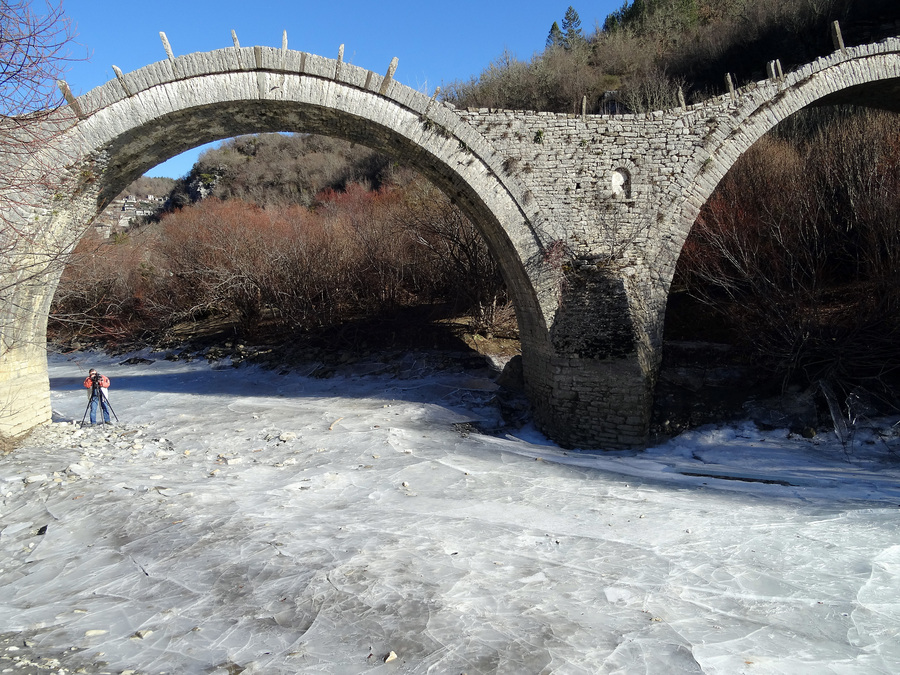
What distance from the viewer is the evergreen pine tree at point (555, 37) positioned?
28.6 metres

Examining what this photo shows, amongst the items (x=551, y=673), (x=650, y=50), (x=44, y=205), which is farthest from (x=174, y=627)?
(x=650, y=50)

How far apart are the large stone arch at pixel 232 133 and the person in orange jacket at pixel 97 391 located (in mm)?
741

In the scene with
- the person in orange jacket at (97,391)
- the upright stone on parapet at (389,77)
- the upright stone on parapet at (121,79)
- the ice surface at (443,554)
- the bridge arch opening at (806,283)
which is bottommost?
the ice surface at (443,554)

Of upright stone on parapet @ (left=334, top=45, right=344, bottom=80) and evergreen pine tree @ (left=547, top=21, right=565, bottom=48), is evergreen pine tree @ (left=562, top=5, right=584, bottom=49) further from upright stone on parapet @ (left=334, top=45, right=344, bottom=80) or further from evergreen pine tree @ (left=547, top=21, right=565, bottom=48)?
upright stone on parapet @ (left=334, top=45, right=344, bottom=80)

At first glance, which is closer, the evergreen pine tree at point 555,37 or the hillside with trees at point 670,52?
the hillside with trees at point 670,52

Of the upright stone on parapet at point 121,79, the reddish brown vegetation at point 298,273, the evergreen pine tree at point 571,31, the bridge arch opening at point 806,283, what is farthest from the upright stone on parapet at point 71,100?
Result: the evergreen pine tree at point 571,31

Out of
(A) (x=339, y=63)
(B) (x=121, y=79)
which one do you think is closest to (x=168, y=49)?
(B) (x=121, y=79)

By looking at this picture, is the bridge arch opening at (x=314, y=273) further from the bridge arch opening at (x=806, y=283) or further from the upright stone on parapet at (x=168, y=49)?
the upright stone on parapet at (x=168, y=49)

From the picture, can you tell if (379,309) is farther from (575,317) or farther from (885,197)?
(885,197)

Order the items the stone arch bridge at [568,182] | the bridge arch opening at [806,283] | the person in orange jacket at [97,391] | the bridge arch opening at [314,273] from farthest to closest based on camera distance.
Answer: the bridge arch opening at [314,273], the person in orange jacket at [97,391], the bridge arch opening at [806,283], the stone arch bridge at [568,182]

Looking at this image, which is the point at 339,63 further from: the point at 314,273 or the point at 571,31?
the point at 571,31

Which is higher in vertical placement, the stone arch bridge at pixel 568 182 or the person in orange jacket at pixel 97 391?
the stone arch bridge at pixel 568 182

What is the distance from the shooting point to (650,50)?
78.3ft

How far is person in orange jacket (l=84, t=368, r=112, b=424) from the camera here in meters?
8.32
